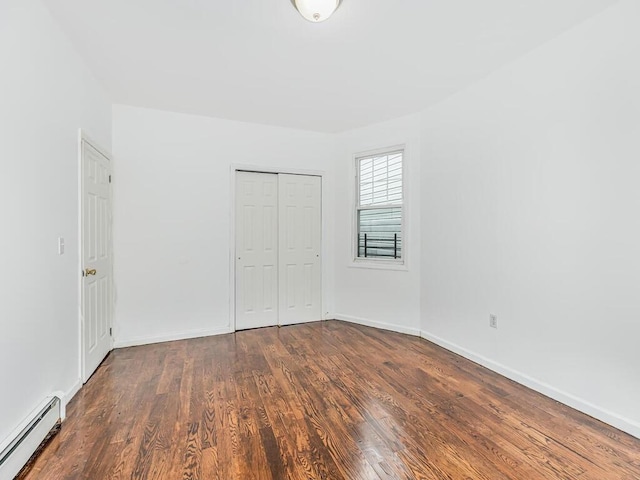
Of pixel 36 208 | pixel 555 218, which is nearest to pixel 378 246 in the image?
pixel 555 218

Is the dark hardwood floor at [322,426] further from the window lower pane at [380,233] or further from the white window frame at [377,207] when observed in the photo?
the window lower pane at [380,233]

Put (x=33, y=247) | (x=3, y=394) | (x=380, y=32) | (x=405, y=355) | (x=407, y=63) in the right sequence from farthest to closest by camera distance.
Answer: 1. (x=405, y=355)
2. (x=407, y=63)
3. (x=380, y=32)
4. (x=33, y=247)
5. (x=3, y=394)

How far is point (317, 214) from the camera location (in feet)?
13.9

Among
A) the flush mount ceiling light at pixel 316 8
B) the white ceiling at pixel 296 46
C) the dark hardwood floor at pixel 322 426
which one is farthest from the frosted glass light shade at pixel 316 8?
the dark hardwood floor at pixel 322 426

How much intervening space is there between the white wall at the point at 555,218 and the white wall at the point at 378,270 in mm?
433

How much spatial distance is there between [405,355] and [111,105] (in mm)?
3923

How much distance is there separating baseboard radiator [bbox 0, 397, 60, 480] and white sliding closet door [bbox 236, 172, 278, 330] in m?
2.06

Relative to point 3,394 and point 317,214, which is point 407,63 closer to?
point 317,214

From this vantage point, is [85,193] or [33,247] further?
[85,193]

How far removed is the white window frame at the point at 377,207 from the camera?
3.71 metres

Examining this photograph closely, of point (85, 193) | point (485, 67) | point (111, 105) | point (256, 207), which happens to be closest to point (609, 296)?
point (485, 67)

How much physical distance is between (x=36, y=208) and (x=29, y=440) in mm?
1254

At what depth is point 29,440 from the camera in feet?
5.32

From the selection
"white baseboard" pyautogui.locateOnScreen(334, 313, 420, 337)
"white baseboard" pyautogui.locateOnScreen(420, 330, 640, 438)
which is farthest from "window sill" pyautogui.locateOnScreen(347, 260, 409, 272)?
"white baseboard" pyautogui.locateOnScreen(420, 330, 640, 438)
